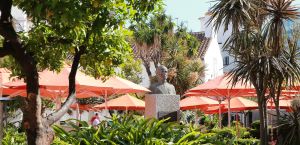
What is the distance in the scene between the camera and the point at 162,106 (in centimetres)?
1192

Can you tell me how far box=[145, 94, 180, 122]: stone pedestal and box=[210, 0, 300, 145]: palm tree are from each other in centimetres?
322

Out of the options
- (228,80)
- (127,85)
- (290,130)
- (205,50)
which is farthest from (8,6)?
(205,50)

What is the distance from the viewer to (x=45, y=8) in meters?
5.07

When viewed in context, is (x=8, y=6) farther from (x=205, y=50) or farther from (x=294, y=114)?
(x=205, y=50)

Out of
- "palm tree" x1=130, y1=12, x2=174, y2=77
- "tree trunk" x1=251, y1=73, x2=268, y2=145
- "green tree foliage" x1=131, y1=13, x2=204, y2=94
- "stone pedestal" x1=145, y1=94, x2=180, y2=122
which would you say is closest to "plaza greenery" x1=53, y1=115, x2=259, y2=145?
"stone pedestal" x1=145, y1=94, x2=180, y2=122

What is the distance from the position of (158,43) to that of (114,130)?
30.5m

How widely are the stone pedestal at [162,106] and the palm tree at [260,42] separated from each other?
3.22 m

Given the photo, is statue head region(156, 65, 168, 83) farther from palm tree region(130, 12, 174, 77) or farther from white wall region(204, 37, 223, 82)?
white wall region(204, 37, 223, 82)

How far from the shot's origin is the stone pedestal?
39.0 feet

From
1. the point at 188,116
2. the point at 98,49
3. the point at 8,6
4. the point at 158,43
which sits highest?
the point at 158,43

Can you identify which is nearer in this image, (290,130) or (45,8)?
(45,8)

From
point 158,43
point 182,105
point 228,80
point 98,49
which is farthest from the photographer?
point 158,43

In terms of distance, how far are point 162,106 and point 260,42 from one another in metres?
4.36

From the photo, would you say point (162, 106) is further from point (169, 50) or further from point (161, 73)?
point (169, 50)
